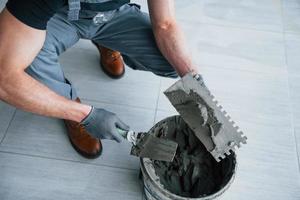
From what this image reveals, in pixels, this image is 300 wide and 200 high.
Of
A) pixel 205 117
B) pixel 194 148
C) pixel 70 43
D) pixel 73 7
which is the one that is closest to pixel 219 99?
pixel 194 148

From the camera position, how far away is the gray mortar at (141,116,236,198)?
3.62 ft

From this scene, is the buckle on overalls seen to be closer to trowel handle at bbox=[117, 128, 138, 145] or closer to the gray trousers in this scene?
the gray trousers

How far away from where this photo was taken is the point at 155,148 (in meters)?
1.05

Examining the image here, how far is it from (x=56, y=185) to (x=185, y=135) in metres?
0.47

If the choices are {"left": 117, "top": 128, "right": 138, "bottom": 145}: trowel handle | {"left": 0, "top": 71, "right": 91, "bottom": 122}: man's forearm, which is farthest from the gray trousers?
{"left": 117, "top": 128, "right": 138, "bottom": 145}: trowel handle

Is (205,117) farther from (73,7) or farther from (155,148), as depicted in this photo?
(73,7)

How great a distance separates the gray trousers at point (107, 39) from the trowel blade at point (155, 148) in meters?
0.30

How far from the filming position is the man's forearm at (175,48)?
3.82 ft

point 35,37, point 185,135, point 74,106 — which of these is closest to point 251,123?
point 185,135

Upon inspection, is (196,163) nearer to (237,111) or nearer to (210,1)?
(237,111)

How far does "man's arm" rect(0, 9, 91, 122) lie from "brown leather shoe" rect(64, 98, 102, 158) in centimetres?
23

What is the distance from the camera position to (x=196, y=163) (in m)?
1.14

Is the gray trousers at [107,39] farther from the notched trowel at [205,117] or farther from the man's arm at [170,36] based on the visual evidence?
the notched trowel at [205,117]

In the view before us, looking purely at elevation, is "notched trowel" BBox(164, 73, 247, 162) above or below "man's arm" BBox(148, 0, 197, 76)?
below
